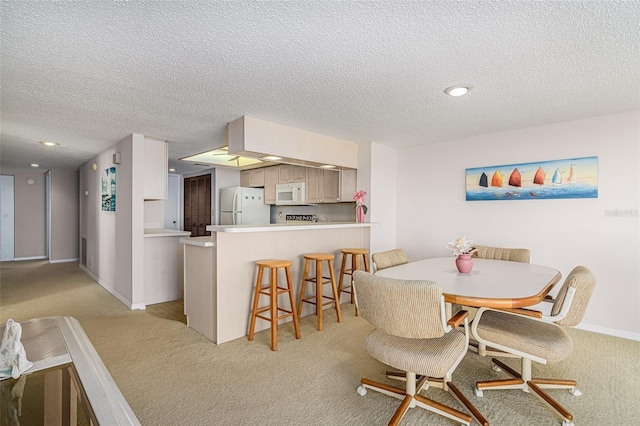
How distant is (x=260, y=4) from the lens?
1488mm

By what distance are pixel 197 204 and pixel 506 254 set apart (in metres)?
6.16

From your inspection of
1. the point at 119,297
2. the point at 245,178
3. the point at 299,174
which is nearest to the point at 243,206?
the point at 245,178

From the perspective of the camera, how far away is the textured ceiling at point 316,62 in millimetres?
1570

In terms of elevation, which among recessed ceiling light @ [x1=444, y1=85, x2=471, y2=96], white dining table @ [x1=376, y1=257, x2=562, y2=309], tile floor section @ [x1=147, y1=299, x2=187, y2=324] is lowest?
tile floor section @ [x1=147, y1=299, x2=187, y2=324]

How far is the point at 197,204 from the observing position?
7160mm

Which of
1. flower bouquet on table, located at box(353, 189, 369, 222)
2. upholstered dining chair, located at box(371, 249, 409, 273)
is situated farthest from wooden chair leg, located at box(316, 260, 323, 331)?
flower bouquet on table, located at box(353, 189, 369, 222)

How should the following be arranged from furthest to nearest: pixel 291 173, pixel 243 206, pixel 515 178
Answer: pixel 243 206 → pixel 291 173 → pixel 515 178

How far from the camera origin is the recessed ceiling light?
8.11 feet

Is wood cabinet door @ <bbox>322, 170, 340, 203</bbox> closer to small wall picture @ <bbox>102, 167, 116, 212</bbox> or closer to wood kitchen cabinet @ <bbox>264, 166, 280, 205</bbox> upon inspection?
wood kitchen cabinet @ <bbox>264, 166, 280, 205</bbox>

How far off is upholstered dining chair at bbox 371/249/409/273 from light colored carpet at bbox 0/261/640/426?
2.47 feet

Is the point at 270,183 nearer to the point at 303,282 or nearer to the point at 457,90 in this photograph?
the point at 303,282

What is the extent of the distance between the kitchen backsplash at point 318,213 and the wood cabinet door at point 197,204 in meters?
1.55

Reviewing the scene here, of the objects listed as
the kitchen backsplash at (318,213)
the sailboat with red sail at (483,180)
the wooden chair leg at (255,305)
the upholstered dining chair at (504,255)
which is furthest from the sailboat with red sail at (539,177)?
the wooden chair leg at (255,305)

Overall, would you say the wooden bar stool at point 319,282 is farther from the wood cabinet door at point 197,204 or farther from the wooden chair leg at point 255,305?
the wood cabinet door at point 197,204
